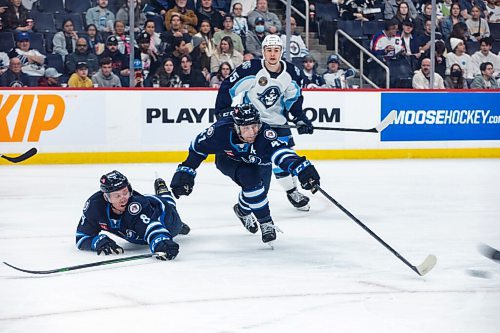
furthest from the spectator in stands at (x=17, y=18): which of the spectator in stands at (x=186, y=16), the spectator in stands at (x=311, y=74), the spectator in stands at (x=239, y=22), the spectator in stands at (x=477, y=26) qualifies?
the spectator in stands at (x=477, y=26)

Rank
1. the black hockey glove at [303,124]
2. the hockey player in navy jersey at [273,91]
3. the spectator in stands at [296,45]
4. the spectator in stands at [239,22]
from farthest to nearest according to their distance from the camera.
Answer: the spectator in stands at [296,45]
the spectator in stands at [239,22]
the black hockey glove at [303,124]
the hockey player in navy jersey at [273,91]

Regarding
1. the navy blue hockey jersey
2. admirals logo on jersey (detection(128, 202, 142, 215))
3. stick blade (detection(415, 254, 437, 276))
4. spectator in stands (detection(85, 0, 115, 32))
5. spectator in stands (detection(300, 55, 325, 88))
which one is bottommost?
spectator in stands (detection(300, 55, 325, 88))

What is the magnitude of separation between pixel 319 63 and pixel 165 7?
6.05 ft

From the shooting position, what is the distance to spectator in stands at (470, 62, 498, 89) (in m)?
11.4

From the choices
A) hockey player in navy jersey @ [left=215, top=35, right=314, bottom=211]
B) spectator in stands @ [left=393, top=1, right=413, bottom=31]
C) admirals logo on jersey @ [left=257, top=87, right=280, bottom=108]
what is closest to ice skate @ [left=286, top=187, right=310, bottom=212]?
hockey player in navy jersey @ [left=215, top=35, right=314, bottom=211]

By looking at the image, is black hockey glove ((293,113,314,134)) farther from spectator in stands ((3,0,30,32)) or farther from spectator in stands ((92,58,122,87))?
spectator in stands ((3,0,30,32))

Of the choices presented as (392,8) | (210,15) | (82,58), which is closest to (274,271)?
(82,58)

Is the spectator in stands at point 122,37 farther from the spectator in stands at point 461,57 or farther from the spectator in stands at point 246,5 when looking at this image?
the spectator in stands at point 461,57

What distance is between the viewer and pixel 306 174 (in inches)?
198

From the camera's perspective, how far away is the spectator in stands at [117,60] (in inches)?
392

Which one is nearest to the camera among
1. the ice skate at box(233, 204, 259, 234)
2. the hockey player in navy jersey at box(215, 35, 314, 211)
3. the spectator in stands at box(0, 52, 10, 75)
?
the ice skate at box(233, 204, 259, 234)

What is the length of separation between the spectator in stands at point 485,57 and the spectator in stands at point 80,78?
4.49 meters

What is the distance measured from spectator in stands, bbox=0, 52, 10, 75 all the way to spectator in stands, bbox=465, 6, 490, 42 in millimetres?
5416

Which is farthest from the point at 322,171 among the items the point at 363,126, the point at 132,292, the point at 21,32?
the point at 132,292
